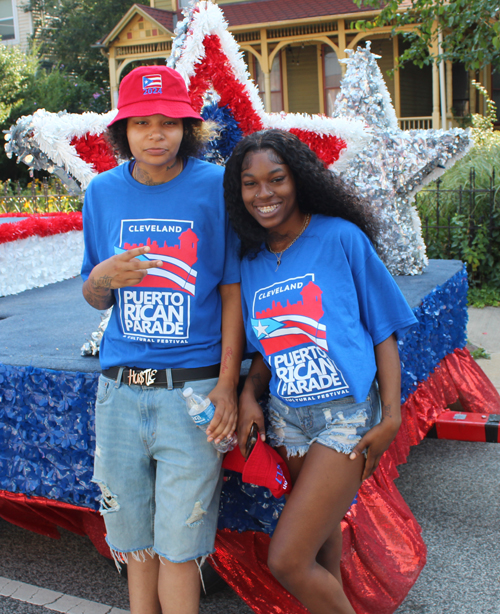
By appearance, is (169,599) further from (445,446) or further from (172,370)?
(445,446)

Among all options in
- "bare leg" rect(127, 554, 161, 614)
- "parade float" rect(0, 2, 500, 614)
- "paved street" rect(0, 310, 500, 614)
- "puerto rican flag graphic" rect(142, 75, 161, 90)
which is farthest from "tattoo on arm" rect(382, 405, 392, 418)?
"puerto rican flag graphic" rect(142, 75, 161, 90)

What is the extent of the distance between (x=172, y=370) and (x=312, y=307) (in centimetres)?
47

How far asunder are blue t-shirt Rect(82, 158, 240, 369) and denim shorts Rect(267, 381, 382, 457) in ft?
0.98

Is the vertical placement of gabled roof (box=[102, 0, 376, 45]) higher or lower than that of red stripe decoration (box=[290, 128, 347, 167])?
higher

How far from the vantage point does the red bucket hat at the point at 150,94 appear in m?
1.89

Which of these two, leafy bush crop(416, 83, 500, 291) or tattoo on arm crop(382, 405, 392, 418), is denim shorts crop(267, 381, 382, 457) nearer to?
tattoo on arm crop(382, 405, 392, 418)

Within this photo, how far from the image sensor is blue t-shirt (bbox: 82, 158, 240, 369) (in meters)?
1.90

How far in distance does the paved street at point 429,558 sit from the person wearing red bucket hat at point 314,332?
865 mm

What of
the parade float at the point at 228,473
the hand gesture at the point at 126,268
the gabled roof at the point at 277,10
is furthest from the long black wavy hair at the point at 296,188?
the gabled roof at the point at 277,10

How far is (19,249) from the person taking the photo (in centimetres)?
502

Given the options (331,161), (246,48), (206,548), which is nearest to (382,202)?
(331,161)

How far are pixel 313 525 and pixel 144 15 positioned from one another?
19.0 metres

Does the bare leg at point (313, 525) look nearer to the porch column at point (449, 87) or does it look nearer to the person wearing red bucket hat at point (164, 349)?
the person wearing red bucket hat at point (164, 349)

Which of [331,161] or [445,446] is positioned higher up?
[331,161]
